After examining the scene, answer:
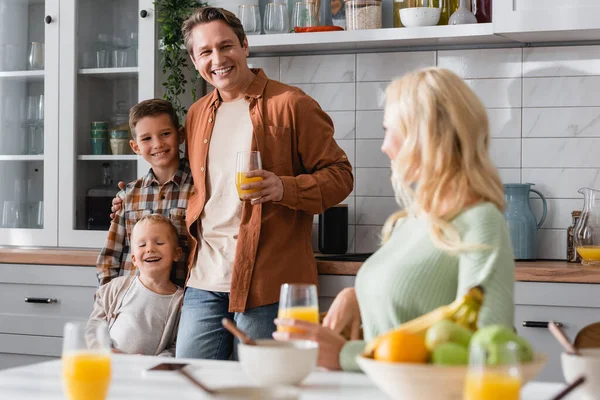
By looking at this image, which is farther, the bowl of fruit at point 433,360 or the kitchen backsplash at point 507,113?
the kitchen backsplash at point 507,113

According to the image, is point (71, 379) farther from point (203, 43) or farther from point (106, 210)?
point (106, 210)

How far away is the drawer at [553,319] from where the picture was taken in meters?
2.81

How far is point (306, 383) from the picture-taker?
1493mm

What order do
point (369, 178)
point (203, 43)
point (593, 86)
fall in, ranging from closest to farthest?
point (203, 43), point (593, 86), point (369, 178)

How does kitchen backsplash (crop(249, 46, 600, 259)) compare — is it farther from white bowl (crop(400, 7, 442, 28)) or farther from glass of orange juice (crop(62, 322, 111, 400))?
glass of orange juice (crop(62, 322, 111, 400))

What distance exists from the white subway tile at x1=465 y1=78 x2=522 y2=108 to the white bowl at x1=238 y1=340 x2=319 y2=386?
85.3 inches

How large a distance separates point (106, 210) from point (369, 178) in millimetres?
1046

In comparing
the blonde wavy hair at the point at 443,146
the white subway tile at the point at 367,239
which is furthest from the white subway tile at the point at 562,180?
the blonde wavy hair at the point at 443,146

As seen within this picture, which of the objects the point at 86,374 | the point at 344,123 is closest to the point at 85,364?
the point at 86,374

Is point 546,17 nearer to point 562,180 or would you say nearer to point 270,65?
point 562,180

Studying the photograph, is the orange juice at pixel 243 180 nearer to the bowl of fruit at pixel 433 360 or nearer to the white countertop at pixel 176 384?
the white countertop at pixel 176 384

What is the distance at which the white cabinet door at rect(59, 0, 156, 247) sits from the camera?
355 cm

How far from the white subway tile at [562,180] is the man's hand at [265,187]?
48.5 inches

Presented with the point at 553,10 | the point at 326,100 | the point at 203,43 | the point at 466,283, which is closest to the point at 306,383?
the point at 466,283
